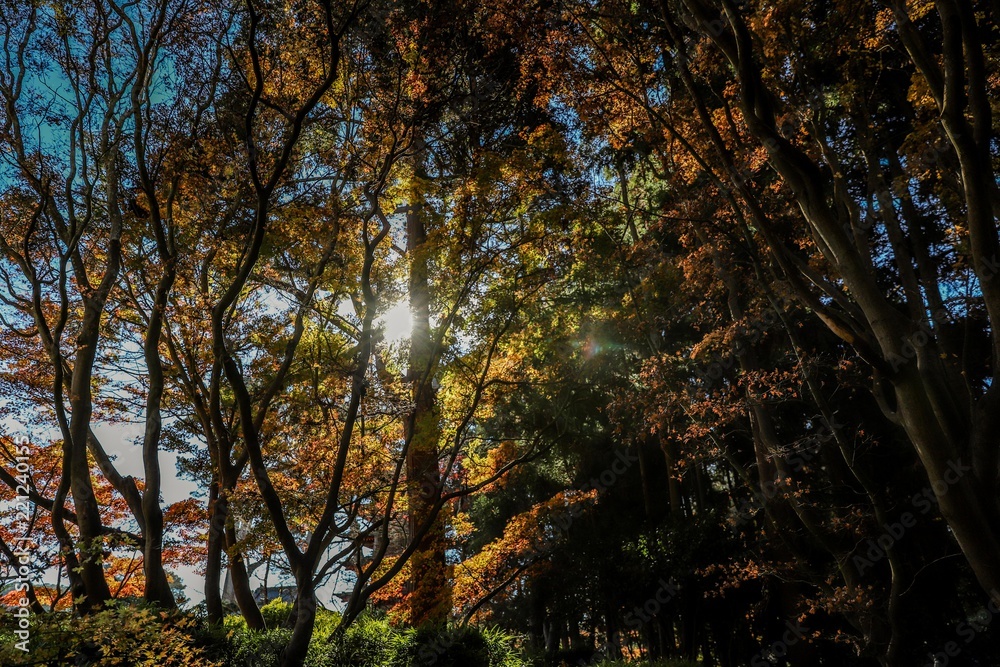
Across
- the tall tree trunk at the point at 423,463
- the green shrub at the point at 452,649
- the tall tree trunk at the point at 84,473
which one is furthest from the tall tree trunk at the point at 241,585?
the tall tree trunk at the point at 423,463

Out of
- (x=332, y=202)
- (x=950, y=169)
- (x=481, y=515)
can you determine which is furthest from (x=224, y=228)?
(x=481, y=515)

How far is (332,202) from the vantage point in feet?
21.8

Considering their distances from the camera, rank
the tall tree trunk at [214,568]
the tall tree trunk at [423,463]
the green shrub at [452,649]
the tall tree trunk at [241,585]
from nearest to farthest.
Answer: the tall tree trunk at [423,463], the tall tree trunk at [241,585], the green shrub at [452,649], the tall tree trunk at [214,568]

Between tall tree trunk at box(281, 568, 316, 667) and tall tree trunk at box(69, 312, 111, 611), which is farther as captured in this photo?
tall tree trunk at box(69, 312, 111, 611)

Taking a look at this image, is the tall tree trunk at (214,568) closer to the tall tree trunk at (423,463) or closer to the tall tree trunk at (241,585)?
the tall tree trunk at (241,585)

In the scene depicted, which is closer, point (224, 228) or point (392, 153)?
point (392, 153)

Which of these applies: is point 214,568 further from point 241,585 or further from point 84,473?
point 84,473

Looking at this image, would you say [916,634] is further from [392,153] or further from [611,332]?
[392,153]

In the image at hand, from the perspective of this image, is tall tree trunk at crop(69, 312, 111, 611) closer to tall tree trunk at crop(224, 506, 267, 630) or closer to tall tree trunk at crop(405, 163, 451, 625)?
tall tree trunk at crop(224, 506, 267, 630)

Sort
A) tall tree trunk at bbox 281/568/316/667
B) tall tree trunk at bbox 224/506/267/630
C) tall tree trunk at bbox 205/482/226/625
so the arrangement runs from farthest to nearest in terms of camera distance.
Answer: tall tree trunk at bbox 205/482/226/625, tall tree trunk at bbox 224/506/267/630, tall tree trunk at bbox 281/568/316/667

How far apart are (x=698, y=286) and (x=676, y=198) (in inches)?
48.8

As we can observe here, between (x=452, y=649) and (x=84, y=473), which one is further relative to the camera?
(x=452, y=649)

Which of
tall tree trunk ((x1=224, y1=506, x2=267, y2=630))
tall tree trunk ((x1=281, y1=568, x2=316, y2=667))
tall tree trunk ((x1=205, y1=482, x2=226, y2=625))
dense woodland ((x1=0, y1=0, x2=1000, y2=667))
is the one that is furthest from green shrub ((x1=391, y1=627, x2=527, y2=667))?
tall tree trunk ((x1=281, y1=568, x2=316, y2=667))

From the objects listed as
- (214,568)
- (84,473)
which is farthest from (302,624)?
(214,568)
